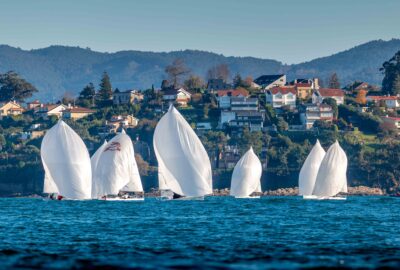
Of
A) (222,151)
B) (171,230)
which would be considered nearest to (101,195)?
(171,230)

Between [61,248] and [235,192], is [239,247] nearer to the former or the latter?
[61,248]

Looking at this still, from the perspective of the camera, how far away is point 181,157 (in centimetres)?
9450

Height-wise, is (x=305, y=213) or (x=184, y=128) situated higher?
(x=184, y=128)

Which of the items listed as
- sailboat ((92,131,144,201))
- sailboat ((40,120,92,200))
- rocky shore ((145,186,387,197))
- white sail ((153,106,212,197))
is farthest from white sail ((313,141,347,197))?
rocky shore ((145,186,387,197))

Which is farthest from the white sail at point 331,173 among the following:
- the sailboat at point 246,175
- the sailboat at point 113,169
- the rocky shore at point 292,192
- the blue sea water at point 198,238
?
the rocky shore at point 292,192

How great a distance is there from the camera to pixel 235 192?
130m

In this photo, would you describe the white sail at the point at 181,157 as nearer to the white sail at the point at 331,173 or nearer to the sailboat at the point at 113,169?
the sailboat at the point at 113,169

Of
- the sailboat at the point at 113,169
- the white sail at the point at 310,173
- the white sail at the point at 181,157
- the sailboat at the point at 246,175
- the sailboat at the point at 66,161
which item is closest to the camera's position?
the white sail at the point at 181,157

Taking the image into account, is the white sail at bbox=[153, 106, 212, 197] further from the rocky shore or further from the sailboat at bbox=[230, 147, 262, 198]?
the rocky shore

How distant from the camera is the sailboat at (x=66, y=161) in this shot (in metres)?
100

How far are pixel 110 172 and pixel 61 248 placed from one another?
5753 cm

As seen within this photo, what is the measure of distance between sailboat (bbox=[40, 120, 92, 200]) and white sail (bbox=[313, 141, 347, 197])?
91.4ft

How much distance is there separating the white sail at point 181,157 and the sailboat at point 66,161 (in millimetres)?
8386

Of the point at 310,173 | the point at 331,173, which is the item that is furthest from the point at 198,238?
the point at 310,173
